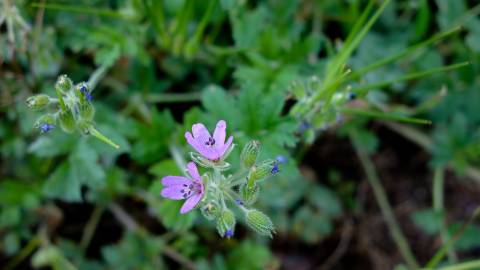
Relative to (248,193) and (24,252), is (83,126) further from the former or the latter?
(24,252)

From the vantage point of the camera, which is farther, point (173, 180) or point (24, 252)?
point (24, 252)

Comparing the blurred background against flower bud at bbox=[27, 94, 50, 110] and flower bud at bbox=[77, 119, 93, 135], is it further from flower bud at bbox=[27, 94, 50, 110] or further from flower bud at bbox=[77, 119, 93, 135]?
flower bud at bbox=[27, 94, 50, 110]

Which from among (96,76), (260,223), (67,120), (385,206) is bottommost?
(385,206)

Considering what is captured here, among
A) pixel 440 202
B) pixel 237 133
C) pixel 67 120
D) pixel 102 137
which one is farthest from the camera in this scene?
pixel 440 202

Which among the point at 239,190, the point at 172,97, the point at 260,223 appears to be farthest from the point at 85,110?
the point at 172,97

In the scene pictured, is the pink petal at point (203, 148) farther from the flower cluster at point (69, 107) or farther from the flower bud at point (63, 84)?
the flower bud at point (63, 84)

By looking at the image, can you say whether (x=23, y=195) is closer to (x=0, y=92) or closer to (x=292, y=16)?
(x=0, y=92)

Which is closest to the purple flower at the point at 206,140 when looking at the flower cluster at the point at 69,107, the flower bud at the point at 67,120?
the flower cluster at the point at 69,107
